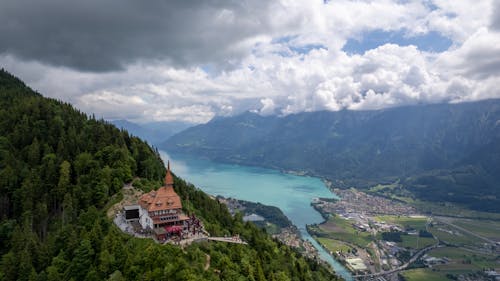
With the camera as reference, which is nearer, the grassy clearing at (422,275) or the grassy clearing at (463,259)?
the grassy clearing at (422,275)

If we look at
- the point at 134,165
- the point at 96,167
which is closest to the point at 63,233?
the point at 96,167

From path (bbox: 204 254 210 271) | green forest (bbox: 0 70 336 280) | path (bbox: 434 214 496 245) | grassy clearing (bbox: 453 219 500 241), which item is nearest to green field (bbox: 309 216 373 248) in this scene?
path (bbox: 434 214 496 245)

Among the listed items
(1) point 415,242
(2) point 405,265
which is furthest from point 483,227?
(2) point 405,265

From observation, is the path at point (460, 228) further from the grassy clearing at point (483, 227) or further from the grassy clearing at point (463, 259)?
the grassy clearing at point (463, 259)

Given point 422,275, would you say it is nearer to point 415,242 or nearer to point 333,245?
point 333,245

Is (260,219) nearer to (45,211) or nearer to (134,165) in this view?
(134,165)

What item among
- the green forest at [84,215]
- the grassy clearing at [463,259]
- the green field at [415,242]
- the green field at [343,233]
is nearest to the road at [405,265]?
the green field at [415,242]
